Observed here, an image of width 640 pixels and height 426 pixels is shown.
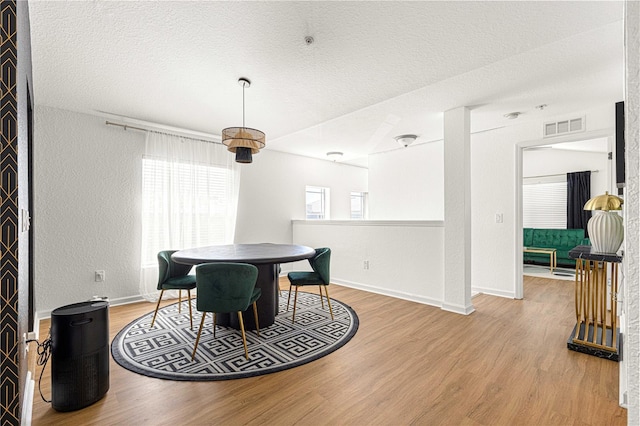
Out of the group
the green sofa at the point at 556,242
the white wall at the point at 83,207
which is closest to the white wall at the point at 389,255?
the white wall at the point at 83,207

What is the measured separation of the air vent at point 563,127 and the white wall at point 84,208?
17.6 feet

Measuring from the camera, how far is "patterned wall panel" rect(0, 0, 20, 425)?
1080 mm

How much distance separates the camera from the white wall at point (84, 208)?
3.29m

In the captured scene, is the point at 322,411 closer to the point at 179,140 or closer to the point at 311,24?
the point at 311,24

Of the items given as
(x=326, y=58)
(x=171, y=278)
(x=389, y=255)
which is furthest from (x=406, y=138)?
(x=171, y=278)

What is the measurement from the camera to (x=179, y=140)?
418 cm

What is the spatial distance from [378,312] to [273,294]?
128 cm

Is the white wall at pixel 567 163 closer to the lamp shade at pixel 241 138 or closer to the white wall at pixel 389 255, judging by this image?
the white wall at pixel 389 255

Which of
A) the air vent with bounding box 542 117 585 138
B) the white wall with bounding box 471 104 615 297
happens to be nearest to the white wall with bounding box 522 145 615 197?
the white wall with bounding box 471 104 615 297

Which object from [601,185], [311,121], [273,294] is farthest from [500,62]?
[601,185]

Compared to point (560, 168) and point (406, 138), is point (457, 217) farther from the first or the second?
point (560, 168)

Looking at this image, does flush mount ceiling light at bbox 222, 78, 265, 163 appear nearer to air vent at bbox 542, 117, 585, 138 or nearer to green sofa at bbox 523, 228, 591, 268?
air vent at bbox 542, 117, 585, 138

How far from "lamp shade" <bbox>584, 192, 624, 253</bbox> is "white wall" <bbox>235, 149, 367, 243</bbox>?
434 cm

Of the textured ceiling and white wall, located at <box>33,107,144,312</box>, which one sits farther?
white wall, located at <box>33,107,144,312</box>
